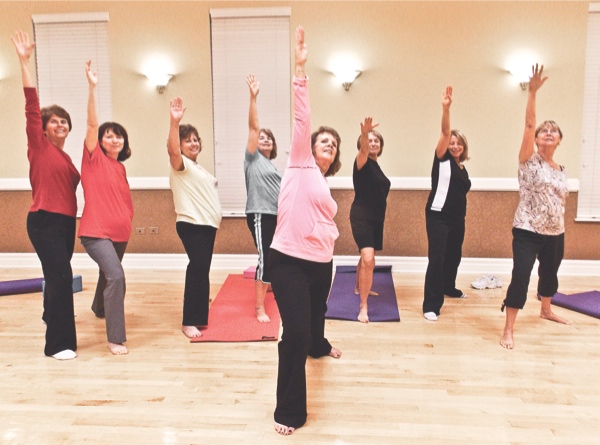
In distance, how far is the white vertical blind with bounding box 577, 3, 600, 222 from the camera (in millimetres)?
5117

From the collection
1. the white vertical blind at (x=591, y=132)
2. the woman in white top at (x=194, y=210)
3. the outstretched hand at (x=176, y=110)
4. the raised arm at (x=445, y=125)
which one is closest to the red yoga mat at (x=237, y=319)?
the woman in white top at (x=194, y=210)

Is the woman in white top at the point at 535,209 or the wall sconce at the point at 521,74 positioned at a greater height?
the wall sconce at the point at 521,74

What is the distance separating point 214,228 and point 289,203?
4.32ft

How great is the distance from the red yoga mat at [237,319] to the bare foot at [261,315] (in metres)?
0.03

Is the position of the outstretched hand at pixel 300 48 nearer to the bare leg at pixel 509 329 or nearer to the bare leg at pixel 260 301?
the bare leg at pixel 260 301

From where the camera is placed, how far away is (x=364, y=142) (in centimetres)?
356

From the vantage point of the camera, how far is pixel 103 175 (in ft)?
10.3

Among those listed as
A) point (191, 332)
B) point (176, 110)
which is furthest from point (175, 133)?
point (191, 332)

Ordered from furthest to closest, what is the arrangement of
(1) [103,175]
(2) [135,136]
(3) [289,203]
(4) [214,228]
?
(2) [135,136] < (4) [214,228] < (1) [103,175] < (3) [289,203]

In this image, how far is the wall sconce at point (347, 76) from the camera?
5316 millimetres

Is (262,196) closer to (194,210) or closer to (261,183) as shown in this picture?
(261,183)

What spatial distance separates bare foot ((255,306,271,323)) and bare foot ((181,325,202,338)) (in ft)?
1.56

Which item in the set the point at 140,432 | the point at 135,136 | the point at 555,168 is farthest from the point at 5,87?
the point at 555,168

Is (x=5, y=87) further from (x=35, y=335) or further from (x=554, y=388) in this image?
(x=554, y=388)
